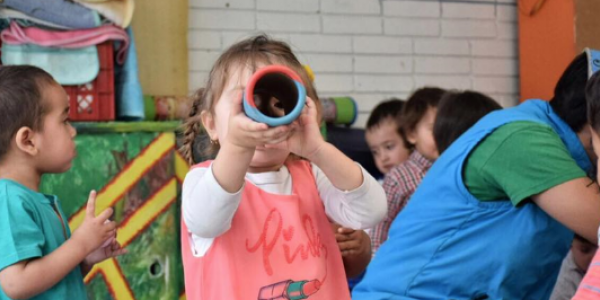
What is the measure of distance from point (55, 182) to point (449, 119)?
141 centimetres

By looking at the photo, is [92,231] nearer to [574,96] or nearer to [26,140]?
[26,140]

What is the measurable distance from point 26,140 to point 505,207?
1.09m

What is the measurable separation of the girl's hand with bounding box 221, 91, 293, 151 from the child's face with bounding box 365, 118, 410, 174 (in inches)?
96.4

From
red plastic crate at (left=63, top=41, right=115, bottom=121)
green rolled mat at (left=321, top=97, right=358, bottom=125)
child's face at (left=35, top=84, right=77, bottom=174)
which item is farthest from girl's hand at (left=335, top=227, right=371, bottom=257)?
green rolled mat at (left=321, top=97, right=358, bottom=125)

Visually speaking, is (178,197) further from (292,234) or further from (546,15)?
(546,15)

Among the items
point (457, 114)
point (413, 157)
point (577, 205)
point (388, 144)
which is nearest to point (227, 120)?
point (577, 205)

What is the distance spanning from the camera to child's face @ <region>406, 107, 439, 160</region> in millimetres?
3164

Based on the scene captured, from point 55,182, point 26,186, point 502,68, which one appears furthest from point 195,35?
point 26,186

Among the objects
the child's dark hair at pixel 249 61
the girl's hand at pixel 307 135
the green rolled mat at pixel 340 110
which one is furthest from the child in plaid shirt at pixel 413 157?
the girl's hand at pixel 307 135

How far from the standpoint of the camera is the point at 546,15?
4062mm

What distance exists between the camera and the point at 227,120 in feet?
4.38

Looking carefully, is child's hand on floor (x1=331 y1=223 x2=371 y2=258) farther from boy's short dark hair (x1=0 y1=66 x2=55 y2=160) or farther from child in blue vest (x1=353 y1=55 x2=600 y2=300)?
boy's short dark hair (x1=0 y1=66 x2=55 y2=160)

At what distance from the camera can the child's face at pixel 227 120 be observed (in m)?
1.33

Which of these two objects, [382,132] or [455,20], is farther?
[455,20]
